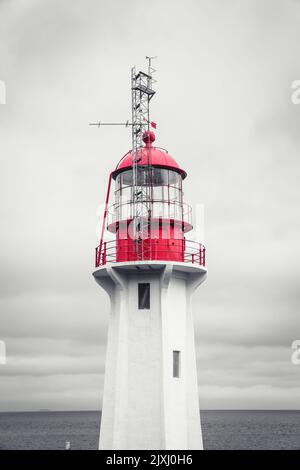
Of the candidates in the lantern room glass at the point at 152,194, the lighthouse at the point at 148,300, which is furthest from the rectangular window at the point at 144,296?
the lantern room glass at the point at 152,194

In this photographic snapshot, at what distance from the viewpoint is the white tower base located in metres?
23.8

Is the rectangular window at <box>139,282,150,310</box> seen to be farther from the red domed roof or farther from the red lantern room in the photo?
the red domed roof

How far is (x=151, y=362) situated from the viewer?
2423 centimetres

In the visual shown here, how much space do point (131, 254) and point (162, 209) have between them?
2291mm

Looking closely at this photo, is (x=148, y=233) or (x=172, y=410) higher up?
(x=148, y=233)

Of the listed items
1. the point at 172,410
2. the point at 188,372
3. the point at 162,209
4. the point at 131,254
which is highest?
the point at 162,209

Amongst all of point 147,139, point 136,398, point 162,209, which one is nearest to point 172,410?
point 136,398

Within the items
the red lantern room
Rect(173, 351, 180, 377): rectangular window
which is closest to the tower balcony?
the red lantern room

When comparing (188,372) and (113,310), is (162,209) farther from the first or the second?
(188,372)
